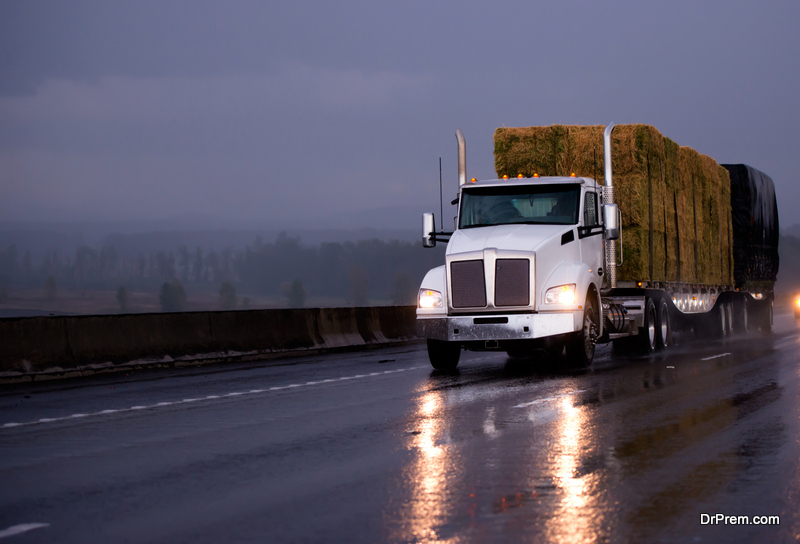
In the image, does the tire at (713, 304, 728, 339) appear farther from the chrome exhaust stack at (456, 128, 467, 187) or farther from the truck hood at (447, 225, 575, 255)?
the truck hood at (447, 225, 575, 255)

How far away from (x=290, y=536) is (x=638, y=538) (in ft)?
5.89

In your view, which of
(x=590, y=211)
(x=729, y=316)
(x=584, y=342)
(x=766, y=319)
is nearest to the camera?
(x=584, y=342)

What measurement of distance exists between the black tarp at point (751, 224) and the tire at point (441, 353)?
1442cm

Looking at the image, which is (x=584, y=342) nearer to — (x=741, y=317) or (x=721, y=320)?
(x=721, y=320)

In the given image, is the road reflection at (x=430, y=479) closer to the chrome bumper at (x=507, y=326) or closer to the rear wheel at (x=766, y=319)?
the chrome bumper at (x=507, y=326)

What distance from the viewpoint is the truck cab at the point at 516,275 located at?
14672mm

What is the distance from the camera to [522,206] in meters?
16.1

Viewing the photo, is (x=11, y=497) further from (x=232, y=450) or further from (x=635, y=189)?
(x=635, y=189)

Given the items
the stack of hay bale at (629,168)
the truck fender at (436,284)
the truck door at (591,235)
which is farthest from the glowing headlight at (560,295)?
the stack of hay bale at (629,168)

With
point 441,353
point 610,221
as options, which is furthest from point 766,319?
point 441,353

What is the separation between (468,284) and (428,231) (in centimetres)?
181

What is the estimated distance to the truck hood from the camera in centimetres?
1495

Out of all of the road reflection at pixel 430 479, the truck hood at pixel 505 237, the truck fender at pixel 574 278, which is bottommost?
the road reflection at pixel 430 479

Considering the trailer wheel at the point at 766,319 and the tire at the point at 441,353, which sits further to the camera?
the trailer wheel at the point at 766,319
